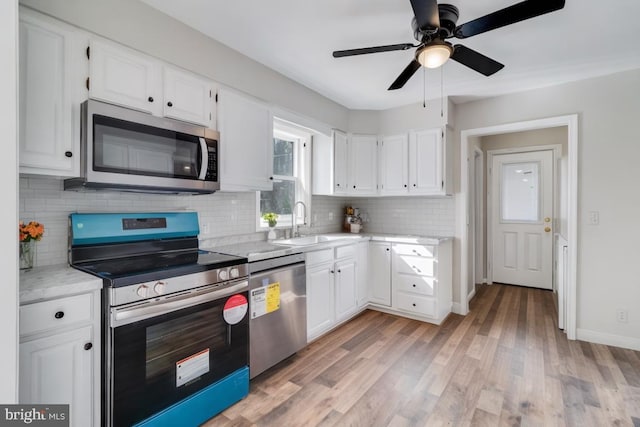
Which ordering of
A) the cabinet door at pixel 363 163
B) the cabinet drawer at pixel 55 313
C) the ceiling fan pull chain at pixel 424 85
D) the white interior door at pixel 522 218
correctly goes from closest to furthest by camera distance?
the cabinet drawer at pixel 55 313 < the ceiling fan pull chain at pixel 424 85 < the cabinet door at pixel 363 163 < the white interior door at pixel 522 218

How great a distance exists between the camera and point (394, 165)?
3873 mm

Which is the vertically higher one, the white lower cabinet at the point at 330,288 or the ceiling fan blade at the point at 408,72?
the ceiling fan blade at the point at 408,72

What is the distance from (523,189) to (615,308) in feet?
7.89

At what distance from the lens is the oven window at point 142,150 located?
5.47ft

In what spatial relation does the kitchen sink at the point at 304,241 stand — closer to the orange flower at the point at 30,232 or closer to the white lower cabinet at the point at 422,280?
the white lower cabinet at the point at 422,280

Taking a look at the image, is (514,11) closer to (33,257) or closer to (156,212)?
(156,212)

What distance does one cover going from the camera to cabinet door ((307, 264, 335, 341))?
281 cm

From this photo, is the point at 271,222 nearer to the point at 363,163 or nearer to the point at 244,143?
the point at 244,143

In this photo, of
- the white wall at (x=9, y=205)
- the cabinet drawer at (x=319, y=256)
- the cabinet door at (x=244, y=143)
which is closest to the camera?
the white wall at (x=9, y=205)

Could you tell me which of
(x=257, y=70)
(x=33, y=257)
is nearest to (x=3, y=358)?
(x=33, y=257)

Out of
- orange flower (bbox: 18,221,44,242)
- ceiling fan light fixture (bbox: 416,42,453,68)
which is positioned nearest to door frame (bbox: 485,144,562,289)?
ceiling fan light fixture (bbox: 416,42,453,68)

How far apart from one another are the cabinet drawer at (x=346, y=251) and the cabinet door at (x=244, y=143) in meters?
1.01

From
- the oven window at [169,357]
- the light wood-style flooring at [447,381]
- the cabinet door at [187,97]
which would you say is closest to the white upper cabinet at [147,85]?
the cabinet door at [187,97]

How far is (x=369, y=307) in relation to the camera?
385 cm
